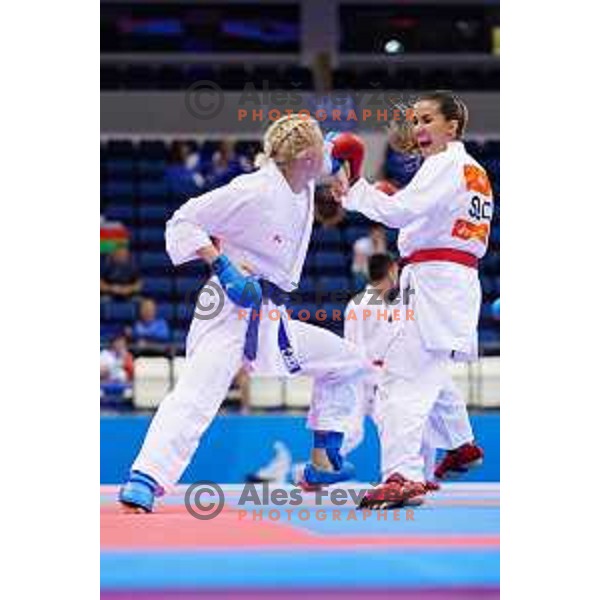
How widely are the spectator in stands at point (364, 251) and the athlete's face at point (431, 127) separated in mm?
2759

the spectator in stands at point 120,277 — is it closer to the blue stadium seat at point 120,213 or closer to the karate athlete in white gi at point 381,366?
the blue stadium seat at point 120,213

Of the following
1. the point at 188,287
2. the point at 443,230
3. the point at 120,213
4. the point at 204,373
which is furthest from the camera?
the point at 120,213

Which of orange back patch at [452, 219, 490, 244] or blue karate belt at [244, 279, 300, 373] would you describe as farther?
orange back patch at [452, 219, 490, 244]

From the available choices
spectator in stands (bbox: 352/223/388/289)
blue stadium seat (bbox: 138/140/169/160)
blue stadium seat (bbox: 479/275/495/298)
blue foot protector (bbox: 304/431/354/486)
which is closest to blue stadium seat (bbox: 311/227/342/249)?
spectator in stands (bbox: 352/223/388/289)

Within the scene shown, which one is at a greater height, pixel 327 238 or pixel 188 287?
pixel 327 238

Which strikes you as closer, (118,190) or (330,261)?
(330,261)

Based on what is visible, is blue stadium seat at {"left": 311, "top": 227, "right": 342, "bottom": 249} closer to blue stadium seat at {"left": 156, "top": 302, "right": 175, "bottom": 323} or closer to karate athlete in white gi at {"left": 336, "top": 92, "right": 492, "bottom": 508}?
blue stadium seat at {"left": 156, "top": 302, "right": 175, "bottom": 323}

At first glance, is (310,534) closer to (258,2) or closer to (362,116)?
(362,116)

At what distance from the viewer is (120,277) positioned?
406 inches

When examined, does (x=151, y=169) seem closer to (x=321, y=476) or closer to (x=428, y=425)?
(x=428, y=425)

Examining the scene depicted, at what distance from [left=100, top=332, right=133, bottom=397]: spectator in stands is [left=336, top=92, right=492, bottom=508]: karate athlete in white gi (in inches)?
182

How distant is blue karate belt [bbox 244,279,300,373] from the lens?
477 cm

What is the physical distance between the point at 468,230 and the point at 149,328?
536 cm

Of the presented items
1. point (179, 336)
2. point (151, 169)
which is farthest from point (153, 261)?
point (151, 169)
